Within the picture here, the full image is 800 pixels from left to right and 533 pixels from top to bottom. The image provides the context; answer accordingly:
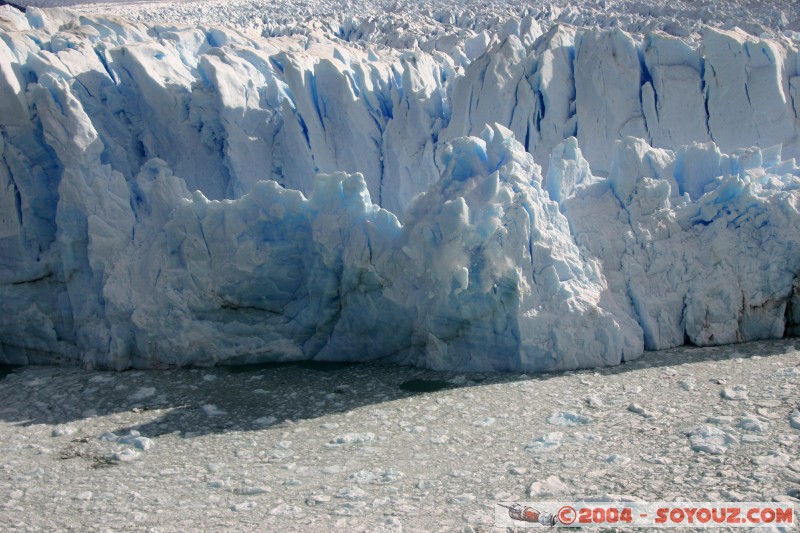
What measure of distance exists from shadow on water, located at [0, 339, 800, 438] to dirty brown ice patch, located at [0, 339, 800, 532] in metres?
0.02

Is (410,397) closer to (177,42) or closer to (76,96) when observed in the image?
(76,96)

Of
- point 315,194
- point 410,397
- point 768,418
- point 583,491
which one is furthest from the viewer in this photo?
point 315,194

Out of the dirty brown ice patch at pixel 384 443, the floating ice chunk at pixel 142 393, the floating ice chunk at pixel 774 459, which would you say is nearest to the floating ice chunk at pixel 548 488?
the dirty brown ice patch at pixel 384 443

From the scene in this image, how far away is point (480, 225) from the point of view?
5910 mm

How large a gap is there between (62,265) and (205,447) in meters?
2.85

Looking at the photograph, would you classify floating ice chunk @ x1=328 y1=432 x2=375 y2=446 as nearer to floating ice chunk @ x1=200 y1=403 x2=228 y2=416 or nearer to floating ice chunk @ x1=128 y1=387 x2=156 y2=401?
floating ice chunk @ x1=200 y1=403 x2=228 y2=416

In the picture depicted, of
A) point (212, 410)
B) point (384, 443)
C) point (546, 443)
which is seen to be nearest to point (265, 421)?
point (212, 410)

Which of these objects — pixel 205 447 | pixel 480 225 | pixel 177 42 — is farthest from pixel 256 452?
pixel 177 42

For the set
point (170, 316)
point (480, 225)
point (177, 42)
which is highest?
point (177, 42)

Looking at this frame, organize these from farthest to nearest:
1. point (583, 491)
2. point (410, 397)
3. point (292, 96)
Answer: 1. point (292, 96)
2. point (410, 397)
3. point (583, 491)

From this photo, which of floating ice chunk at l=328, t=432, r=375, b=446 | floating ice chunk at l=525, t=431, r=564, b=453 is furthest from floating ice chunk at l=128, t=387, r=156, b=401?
floating ice chunk at l=525, t=431, r=564, b=453

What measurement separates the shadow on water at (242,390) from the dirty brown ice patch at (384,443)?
0.07 ft

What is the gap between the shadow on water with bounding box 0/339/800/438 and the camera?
5.52 meters

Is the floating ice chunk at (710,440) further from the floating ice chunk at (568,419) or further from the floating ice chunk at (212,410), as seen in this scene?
the floating ice chunk at (212,410)
